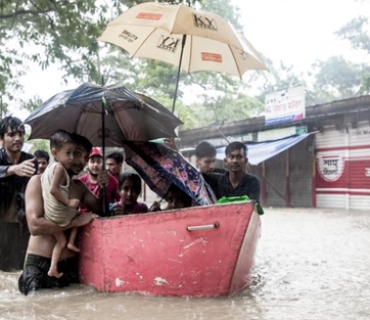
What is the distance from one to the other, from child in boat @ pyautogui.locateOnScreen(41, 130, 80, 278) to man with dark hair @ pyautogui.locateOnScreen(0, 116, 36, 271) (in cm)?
97

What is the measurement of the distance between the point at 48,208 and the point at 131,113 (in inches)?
55.0

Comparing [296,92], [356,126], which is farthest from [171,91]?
[356,126]

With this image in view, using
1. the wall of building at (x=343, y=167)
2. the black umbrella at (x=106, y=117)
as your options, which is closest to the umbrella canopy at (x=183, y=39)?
the black umbrella at (x=106, y=117)

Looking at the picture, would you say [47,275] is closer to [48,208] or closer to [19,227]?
[48,208]

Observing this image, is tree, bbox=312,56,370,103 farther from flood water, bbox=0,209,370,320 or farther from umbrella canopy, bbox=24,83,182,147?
umbrella canopy, bbox=24,83,182,147

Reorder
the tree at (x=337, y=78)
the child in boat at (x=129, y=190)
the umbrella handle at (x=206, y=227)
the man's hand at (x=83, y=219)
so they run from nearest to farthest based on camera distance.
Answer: the umbrella handle at (x=206, y=227) < the man's hand at (x=83, y=219) < the child in boat at (x=129, y=190) < the tree at (x=337, y=78)

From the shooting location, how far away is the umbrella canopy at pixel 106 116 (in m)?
3.75

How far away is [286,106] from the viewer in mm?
15016

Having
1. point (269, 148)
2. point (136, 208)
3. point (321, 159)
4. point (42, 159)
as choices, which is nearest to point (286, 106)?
point (269, 148)

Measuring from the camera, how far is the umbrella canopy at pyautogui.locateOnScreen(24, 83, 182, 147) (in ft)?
12.3

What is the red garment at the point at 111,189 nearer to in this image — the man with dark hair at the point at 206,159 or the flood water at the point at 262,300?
the man with dark hair at the point at 206,159

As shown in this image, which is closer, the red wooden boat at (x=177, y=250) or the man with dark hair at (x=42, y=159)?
the red wooden boat at (x=177, y=250)

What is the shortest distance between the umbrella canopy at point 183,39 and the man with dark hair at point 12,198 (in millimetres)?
1499

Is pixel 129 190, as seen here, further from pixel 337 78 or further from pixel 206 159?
pixel 337 78
